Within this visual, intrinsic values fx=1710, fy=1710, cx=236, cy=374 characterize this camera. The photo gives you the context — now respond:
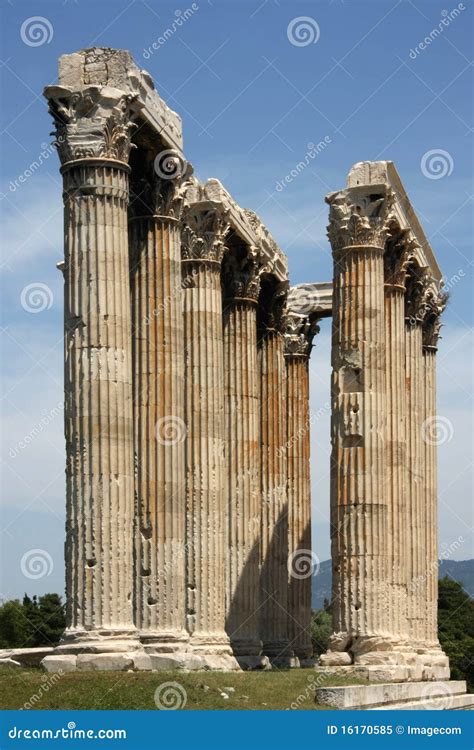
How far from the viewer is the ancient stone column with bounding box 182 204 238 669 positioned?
194 feet

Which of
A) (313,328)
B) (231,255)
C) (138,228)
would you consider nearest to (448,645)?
(313,328)

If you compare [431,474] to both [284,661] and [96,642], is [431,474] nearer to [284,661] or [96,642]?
[284,661]

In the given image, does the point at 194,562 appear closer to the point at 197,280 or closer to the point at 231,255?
the point at 197,280

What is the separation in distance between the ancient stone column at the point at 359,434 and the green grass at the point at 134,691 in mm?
11058

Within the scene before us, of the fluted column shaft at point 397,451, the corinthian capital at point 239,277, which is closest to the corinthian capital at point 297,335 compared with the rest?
the corinthian capital at point 239,277

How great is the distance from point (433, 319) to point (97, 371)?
3275 centimetres

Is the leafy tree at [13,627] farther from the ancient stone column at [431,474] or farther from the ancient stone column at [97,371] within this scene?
the ancient stone column at [97,371]

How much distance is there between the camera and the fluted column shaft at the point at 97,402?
44625mm

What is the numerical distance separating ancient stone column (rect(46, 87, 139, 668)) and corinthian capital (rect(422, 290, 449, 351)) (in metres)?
30.1

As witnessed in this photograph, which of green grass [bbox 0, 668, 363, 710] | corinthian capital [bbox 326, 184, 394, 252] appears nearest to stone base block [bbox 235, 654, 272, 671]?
→ corinthian capital [bbox 326, 184, 394, 252]

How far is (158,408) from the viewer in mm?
51531

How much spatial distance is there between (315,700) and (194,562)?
1530 cm

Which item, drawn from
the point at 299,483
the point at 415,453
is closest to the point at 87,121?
the point at 415,453

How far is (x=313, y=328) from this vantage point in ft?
267
